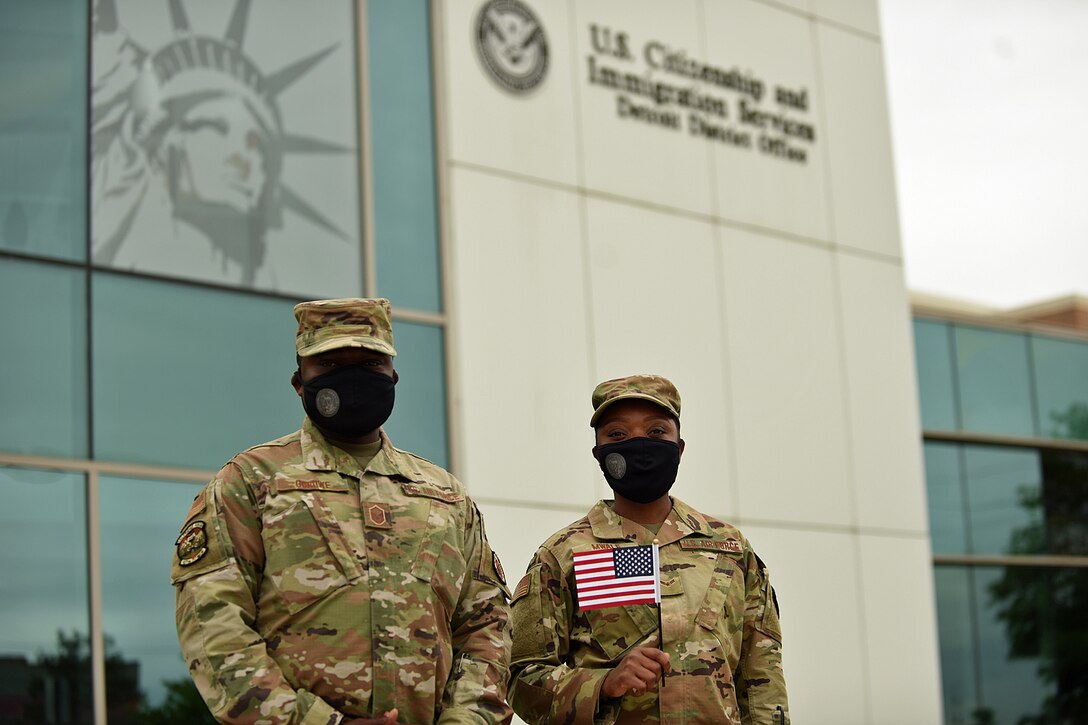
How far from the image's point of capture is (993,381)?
16234mm

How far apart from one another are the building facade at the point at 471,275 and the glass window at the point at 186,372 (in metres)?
0.02

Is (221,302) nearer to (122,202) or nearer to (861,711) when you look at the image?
(122,202)

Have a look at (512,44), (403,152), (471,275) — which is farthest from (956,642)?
(403,152)

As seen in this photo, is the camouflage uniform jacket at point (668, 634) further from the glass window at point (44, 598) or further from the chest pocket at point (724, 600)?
the glass window at point (44, 598)

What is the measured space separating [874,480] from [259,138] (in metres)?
6.18

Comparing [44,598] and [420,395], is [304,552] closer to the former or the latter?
[44,598]

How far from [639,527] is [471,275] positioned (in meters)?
6.41

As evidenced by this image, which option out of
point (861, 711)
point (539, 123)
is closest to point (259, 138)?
point (539, 123)

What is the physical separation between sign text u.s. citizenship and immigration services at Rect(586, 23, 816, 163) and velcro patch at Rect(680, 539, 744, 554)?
25.3ft

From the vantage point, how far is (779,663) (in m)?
4.88

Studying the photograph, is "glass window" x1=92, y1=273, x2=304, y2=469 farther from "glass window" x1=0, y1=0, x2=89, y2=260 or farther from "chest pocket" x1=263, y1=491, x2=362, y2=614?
"chest pocket" x1=263, y1=491, x2=362, y2=614

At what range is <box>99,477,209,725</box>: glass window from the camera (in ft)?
30.6

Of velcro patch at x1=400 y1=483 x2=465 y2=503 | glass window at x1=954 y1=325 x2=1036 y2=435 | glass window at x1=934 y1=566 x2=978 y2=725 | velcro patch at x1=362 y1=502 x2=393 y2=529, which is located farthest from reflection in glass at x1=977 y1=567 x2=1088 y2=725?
velcro patch at x1=362 y1=502 x2=393 y2=529

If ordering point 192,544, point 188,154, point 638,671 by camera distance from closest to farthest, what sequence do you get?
point 192,544 < point 638,671 < point 188,154
